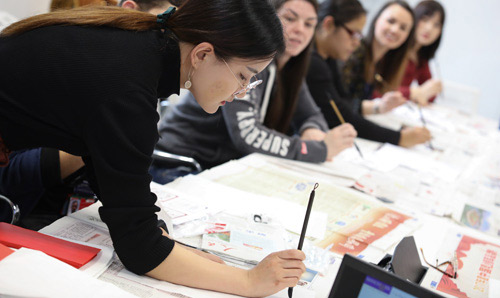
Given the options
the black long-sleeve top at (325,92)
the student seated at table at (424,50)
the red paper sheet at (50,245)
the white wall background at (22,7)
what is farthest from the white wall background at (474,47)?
the red paper sheet at (50,245)

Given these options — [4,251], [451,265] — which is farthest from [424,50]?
[4,251]

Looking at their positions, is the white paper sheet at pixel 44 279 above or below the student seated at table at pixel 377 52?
below

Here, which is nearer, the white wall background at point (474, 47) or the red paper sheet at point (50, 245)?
the red paper sheet at point (50, 245)

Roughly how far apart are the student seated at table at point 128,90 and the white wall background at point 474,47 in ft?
16.0

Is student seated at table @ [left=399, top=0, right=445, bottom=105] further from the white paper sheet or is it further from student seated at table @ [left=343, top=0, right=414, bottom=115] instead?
the white paper sheet

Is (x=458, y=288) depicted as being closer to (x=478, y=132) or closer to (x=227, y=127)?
(x=227, y=127)

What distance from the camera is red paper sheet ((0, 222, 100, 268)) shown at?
0.93 m

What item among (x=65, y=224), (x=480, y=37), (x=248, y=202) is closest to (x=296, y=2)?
(x=248, y=202)

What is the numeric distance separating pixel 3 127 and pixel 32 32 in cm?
20

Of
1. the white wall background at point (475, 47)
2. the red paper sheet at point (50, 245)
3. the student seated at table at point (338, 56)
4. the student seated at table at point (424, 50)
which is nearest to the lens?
the red paper sheet at point (50, 245)

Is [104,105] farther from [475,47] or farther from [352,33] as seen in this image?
[475,47]

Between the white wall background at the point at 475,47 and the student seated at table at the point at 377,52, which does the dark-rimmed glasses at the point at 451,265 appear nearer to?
the student seated at table at the point at 377,52

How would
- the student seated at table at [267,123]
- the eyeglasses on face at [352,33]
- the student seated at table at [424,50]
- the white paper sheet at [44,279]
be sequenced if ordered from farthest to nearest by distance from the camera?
the student seated at table at [424,50] < the eyeglasses on face at [352,33] < the student seated at table at [267,123] < the white paper sheet at [44,279]

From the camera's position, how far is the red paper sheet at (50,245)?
93cm
